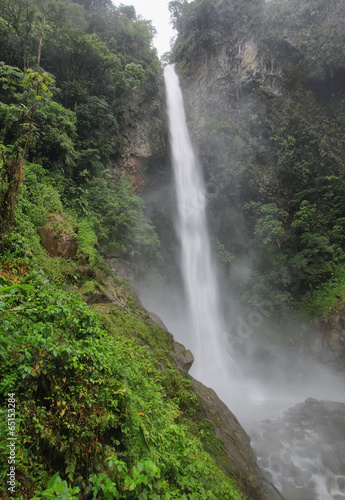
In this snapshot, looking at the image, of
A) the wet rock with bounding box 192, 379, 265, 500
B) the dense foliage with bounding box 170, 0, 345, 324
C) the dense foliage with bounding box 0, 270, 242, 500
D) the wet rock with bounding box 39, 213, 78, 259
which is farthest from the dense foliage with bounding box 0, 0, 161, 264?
the dense foliage with bounding box 170, 0, 345, 324

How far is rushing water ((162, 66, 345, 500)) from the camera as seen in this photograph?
647cm

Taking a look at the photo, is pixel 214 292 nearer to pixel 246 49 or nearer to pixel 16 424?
pixel 16 424

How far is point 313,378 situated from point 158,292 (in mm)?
7995

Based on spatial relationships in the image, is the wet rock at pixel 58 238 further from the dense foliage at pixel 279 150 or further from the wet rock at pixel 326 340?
the wet rock at pixel 326 340

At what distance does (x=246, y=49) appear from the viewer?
55.0ft

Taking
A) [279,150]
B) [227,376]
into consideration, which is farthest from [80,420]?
[279,150]

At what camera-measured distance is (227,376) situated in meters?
12.1

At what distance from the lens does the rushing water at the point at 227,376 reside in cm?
647

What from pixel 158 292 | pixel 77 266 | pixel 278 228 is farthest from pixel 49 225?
pixel 278 228

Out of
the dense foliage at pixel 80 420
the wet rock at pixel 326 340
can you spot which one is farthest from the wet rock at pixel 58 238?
the wet rock at pixel 326 340

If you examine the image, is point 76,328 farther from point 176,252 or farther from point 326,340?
point 326,340

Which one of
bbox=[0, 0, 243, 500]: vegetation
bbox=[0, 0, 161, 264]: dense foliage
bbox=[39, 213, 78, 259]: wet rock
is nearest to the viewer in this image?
bbox=[0, 0, 243, 500]: vegetation

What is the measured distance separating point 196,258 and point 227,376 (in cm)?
609

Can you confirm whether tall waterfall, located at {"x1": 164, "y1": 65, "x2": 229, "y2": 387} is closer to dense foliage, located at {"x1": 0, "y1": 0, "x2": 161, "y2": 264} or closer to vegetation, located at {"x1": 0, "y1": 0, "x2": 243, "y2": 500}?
dense foliage, located at {"x1": 0, "y1": 0, "x2": 161, "y2": 264}
